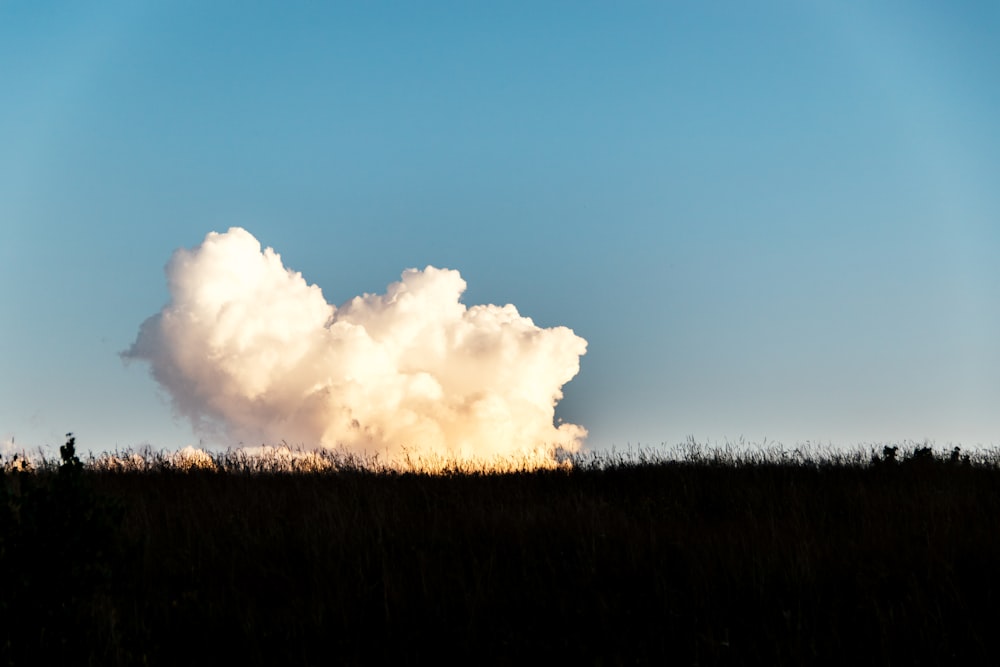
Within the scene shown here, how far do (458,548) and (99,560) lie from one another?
111 inches

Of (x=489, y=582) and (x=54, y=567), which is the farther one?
(x=489, y=582)

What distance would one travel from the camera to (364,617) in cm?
580

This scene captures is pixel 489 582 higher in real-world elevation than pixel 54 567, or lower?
lower

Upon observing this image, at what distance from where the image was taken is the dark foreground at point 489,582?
17.5 ft

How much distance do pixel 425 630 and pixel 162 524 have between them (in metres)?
4.04

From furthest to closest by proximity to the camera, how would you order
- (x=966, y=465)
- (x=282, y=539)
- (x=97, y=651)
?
(x=966, y=465)
(x=282, y=539)
(x=97, y=651)

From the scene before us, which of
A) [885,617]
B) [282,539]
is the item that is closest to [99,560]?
[282,539]

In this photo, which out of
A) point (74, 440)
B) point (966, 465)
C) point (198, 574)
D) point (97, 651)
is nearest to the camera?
point (97, 651)

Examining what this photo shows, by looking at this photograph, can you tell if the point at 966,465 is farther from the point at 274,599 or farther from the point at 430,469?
the point at 274,599

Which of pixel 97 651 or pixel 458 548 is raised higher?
pixel 458 548

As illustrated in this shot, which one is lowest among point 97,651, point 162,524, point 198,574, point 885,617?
point 885,617

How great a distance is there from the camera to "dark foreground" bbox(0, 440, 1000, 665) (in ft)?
17.5

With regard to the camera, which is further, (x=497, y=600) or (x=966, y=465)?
(x=966, y=465)

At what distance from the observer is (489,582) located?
20.6ft
